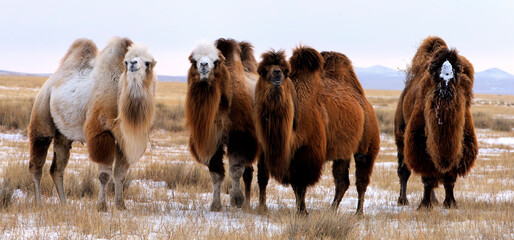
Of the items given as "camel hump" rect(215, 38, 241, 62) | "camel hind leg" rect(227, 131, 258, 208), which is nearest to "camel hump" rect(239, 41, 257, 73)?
"camel hump" rect(215, 38, 241, 62)

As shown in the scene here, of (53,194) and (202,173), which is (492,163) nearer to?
(202,173)

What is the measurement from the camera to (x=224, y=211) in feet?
23.4

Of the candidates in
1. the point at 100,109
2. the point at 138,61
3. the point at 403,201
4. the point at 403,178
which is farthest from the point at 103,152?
the point at 403,178

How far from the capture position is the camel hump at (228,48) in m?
7.51

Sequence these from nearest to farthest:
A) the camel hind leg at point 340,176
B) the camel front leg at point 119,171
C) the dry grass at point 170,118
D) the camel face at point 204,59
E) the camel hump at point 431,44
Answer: the camel face at point 204,59, the camel front leg at point 119,171, the camel hind leg at point 340,176, the camel hump at point 431,44, the dry grass at point 170,118

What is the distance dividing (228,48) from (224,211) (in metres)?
2.17

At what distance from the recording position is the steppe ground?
17.3ft

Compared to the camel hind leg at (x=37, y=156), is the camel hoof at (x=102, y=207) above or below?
below

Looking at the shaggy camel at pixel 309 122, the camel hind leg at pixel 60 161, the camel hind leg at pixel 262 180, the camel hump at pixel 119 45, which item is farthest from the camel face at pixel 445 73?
the camel hind leg at pixel 60 161

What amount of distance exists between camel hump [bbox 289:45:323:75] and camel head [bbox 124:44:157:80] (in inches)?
70.6

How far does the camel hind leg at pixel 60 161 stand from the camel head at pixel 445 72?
16.8 ft

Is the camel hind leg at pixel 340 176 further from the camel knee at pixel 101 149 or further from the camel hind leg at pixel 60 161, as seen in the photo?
the camel hind leg at pixel 60 161

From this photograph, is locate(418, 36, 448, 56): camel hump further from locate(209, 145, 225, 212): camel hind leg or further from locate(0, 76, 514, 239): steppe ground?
locate(209, 145, 225, 212): camel hind leg

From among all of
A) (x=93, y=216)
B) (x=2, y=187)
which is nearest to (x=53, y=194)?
(x=2, y=187)
